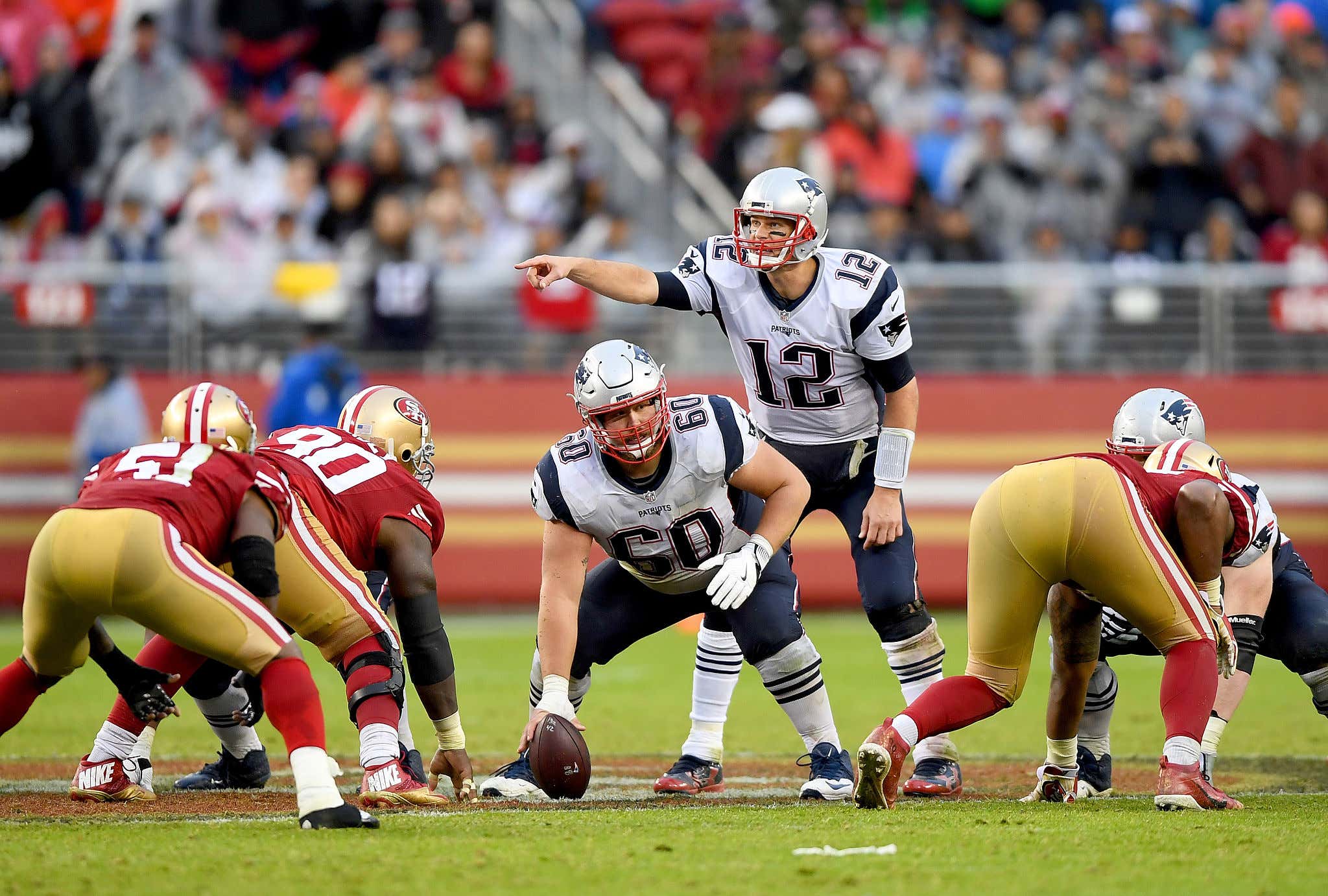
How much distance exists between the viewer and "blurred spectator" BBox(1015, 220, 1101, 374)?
517 inches

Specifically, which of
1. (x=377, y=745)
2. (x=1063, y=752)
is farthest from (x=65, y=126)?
(x=1063, y=752)

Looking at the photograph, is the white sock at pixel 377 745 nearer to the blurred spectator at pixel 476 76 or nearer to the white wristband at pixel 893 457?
the white wristband at pixel 893 457

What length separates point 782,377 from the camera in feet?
22.0

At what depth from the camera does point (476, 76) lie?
14.8m

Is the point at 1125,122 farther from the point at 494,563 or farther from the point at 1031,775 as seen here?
the point at 1031,775

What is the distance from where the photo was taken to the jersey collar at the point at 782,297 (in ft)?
21.8

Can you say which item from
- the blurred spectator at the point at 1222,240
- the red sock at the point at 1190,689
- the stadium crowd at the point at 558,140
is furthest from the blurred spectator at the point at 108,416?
the red sock at the point at 1190,689

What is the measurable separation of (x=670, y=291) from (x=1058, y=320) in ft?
23.8

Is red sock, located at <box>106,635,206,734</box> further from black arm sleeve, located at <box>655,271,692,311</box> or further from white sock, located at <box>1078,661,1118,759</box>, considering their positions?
white sock, located at <box>1078,661,1118,759</box>

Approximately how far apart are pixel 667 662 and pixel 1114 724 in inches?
140

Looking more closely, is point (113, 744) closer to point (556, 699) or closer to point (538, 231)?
point (556, 699)

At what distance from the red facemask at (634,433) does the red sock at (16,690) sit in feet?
6.57

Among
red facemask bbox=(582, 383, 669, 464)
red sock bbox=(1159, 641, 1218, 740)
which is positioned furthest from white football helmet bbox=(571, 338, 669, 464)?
red sock bbox=(1159, 641, 1218, 740)

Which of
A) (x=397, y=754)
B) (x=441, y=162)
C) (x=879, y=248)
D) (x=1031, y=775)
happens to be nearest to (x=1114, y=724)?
(x=1031, y=775)
